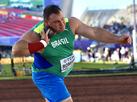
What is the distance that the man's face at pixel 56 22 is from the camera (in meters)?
5.85

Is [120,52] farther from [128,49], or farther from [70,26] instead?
[70,26]

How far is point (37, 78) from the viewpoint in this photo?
6.60 m

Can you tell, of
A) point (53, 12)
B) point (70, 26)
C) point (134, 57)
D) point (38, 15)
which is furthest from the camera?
point (38, 15)

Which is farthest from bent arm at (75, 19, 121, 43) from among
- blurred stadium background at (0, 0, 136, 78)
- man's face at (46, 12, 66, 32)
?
blurred stadium background at (0, 0, 136, 78)

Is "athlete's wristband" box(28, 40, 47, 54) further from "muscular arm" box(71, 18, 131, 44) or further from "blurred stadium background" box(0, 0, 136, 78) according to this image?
"blurred stadium background" box(0, 0, 136, 78)

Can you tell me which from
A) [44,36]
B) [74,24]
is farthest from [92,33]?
[44,36]

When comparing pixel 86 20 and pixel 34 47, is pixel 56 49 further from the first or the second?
pixel 86 20

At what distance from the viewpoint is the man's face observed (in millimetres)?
5852

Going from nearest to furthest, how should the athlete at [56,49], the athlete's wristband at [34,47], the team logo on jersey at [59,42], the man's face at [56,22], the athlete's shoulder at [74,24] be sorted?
1. the athlete's wristband at [34,47]
2. the man's face at [56,22]
3. the athlete at [56,49]
4. the team logo on jersey at [59,42]
5. the athlete's shoulder at [74,24]

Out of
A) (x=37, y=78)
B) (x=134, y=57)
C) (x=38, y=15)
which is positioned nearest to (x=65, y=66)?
(x=37, y=78)

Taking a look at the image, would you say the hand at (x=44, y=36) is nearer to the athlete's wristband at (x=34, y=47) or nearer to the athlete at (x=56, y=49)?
the athlete at (x=56, y=49)

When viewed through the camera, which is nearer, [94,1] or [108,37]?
[108,37]

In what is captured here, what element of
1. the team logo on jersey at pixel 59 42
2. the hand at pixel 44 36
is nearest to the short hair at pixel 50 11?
the hand at pixel 44 36

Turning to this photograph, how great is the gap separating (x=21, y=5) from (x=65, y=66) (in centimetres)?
3411
